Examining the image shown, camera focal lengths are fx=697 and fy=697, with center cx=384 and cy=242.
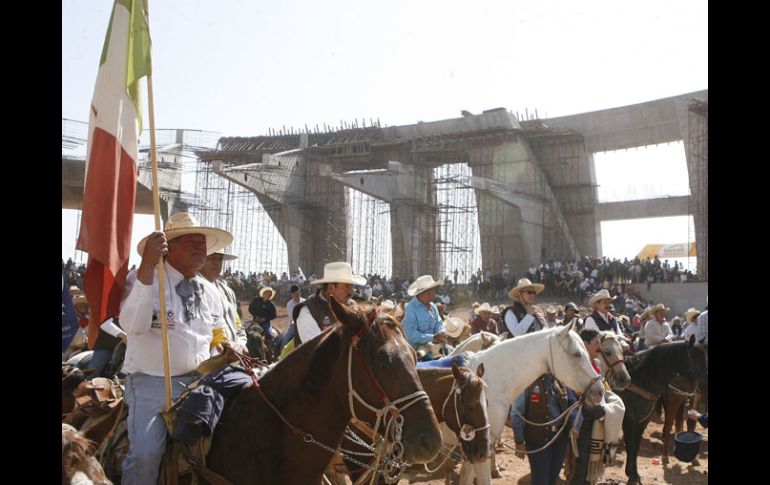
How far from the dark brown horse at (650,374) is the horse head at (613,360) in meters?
1.02

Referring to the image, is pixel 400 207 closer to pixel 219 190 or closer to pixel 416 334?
pixel 219 190

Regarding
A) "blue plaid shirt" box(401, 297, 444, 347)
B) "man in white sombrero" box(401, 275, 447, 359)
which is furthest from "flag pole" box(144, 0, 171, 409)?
"blue plaid shirt" box(401, 297, 444, 347)

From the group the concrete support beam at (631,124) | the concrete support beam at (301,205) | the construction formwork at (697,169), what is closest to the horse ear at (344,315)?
the construction formwork at (697,169)

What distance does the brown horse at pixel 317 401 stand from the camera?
11.1ft

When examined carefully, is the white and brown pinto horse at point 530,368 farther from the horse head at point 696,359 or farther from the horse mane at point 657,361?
the horse head at point 696,359

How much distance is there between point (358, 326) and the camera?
11.6 feet

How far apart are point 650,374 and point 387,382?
7.10 m

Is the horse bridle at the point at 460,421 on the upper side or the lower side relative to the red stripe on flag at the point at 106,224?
lower

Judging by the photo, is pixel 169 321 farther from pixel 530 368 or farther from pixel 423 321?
pixel 423 321
